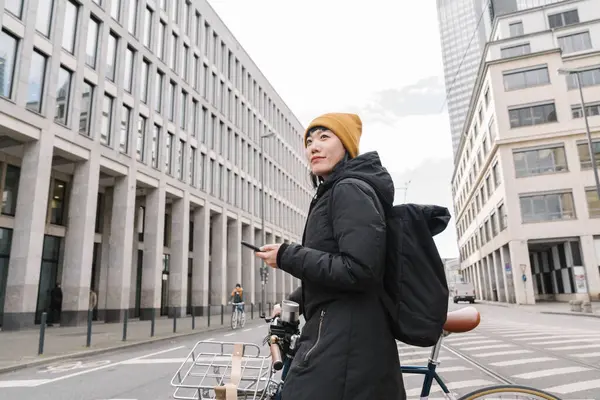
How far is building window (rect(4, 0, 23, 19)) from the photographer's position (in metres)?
17.0

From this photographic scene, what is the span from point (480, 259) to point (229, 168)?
3464 centimetres

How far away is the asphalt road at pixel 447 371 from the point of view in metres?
5.77

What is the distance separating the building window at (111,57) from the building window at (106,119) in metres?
1.32

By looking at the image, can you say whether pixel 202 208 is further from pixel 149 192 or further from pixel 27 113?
pixel 27 113

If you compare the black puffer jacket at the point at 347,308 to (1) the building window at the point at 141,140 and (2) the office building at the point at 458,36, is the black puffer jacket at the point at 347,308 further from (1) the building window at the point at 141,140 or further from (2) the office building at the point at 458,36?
(1) the building window at the point at 141,140

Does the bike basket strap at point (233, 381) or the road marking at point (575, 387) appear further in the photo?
the road marking at point (575, 387)

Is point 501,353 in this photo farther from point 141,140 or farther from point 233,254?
point 233,254

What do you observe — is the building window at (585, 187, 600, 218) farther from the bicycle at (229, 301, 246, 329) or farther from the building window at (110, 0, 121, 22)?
the building window at (110, 0, 121, 22)

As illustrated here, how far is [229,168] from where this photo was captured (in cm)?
3678

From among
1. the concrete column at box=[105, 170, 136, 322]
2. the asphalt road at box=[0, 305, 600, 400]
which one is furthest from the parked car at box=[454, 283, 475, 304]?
the asphalt road at box=[0, 305, 600, 400]

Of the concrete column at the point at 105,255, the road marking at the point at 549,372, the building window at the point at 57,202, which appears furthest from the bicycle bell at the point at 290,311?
the building window at the point at 57,202

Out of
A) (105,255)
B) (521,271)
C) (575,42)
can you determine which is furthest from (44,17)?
(575,42)

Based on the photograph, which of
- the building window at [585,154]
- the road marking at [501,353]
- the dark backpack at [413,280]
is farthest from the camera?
the building window at [585,154]

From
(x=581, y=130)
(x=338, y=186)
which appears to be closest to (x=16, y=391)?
(x=338, y=186)
